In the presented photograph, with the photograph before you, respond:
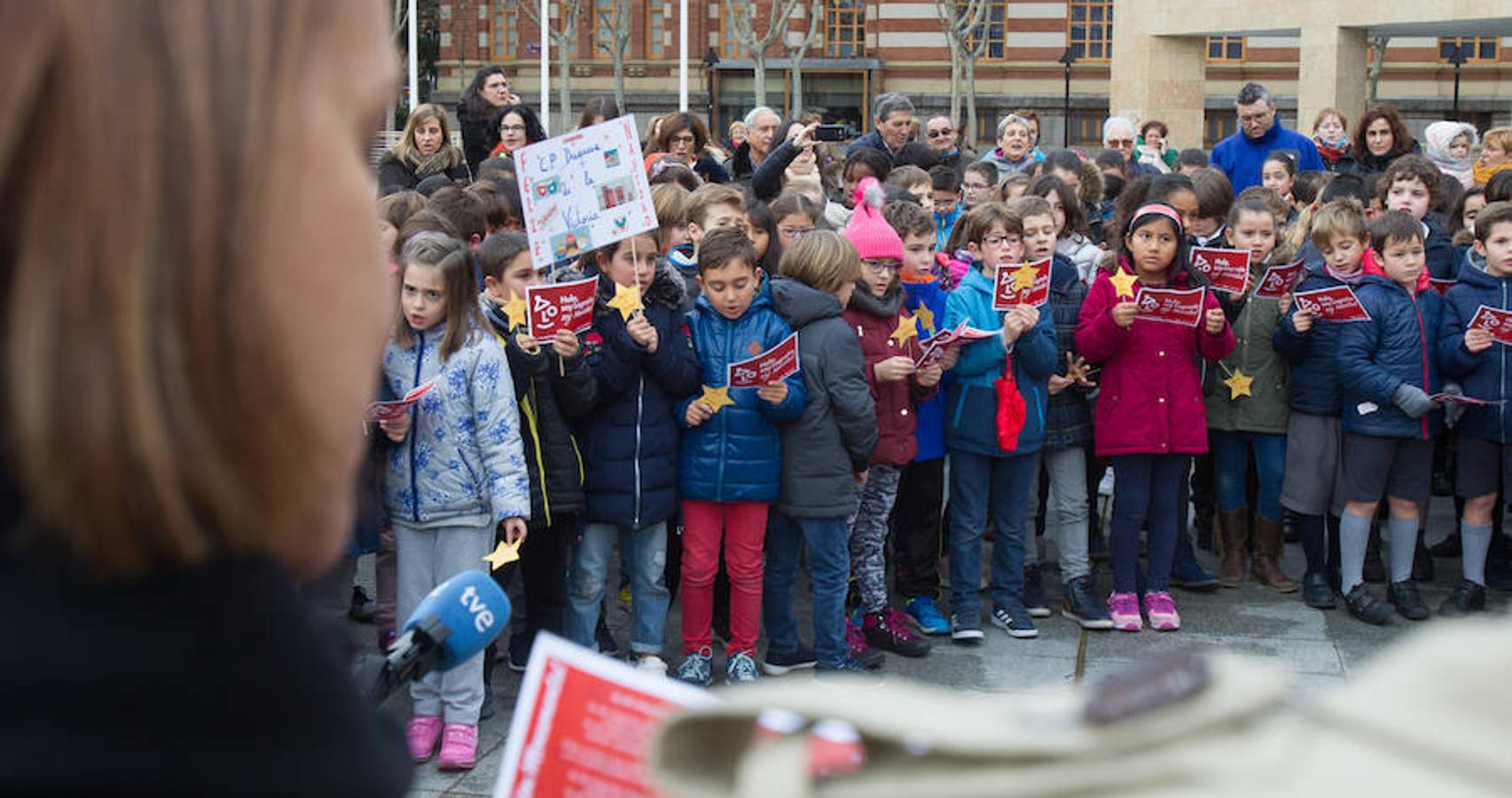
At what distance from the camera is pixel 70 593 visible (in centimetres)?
88

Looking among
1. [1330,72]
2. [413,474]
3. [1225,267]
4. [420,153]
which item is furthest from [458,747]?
[1330,72]

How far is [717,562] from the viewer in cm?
666

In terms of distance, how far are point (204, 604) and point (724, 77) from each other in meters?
46.6

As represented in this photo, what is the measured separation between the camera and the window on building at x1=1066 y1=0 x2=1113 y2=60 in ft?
145

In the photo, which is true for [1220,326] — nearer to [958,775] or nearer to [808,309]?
[808,309]

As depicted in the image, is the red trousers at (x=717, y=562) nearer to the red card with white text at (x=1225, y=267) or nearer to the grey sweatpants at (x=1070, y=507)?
the grey sweatpants at (x=1070, y=507)

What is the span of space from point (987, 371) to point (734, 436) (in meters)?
1.37

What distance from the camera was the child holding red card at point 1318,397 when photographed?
25.3ft

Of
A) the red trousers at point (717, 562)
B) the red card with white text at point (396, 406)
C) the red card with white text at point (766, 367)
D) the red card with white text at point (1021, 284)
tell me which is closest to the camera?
the red card with white text at point (396, 406)

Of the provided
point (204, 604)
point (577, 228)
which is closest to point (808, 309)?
point (577, 228)

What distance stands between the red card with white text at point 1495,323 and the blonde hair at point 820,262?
9.17ft

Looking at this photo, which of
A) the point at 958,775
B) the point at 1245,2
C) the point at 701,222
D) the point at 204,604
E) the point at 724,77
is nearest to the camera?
the point at 958,775

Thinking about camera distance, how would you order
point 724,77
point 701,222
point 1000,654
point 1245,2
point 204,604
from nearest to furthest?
point 204,604 < point 1000,654 < point 701,222 < point 1245,2 < point 724,77

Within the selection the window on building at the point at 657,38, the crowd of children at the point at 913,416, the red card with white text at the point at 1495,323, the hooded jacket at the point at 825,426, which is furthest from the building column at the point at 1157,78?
the window on building at the point at 657,38
